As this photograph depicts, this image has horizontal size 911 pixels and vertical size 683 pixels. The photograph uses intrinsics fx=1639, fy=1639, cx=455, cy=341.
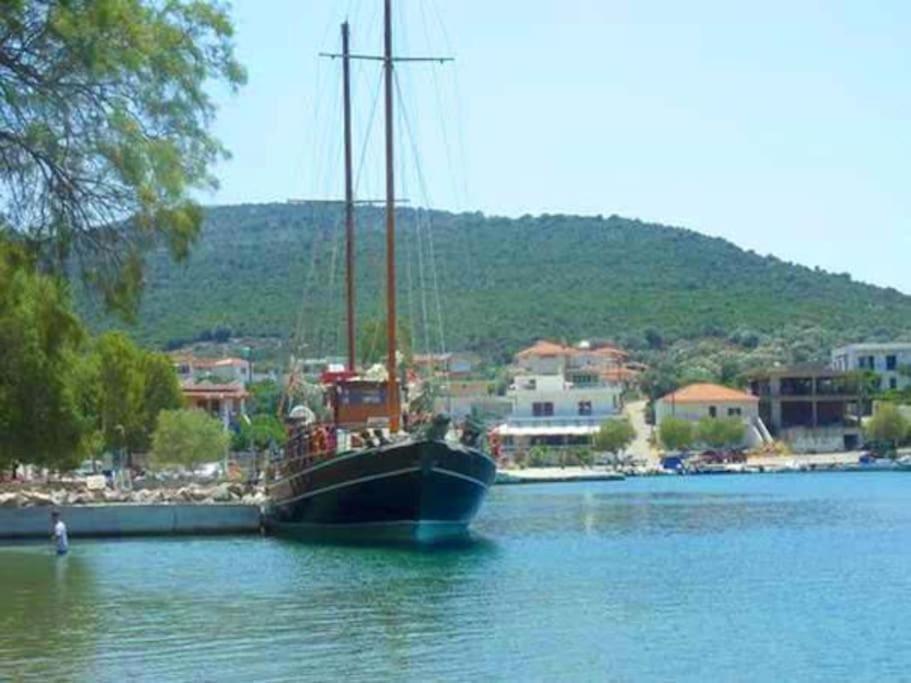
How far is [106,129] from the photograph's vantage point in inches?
635

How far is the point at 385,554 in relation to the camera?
4566 cm

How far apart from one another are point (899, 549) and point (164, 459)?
47300mm

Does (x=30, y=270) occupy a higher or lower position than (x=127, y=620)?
higher

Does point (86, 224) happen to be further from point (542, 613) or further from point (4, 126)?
point (542, 613)

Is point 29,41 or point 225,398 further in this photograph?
point 225,398

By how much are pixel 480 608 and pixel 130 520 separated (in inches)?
1064

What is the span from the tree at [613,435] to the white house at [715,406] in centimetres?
512

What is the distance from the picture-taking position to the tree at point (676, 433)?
Answer: 141m

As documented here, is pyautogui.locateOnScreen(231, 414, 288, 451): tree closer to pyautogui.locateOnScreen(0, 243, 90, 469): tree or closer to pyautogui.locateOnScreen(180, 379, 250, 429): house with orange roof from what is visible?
pyautogui.locateOnScreen(180, 379, 250, 429): house with orange roof

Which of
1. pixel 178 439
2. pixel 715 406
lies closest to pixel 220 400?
pixel 715 406

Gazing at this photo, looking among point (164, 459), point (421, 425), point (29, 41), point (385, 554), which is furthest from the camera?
point (164, 459)

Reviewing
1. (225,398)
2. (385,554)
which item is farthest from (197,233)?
(225,398)

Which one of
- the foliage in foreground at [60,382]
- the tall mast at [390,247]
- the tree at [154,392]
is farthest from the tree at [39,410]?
the tree at [154,392]

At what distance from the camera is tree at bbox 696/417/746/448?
463 ft
